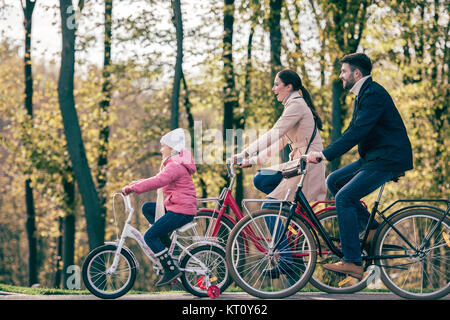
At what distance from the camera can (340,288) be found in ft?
20.9

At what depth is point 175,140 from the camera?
6.22m

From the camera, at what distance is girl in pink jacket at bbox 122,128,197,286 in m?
6.04

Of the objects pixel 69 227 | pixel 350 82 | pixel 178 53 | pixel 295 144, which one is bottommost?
pixel 69 227

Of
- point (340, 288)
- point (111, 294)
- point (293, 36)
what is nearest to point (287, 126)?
point (340, 288)

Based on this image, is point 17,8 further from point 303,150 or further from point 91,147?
point 303,150

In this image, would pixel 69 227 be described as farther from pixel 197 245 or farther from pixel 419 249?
pixel 419 249

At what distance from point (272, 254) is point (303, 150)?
3.72 feet

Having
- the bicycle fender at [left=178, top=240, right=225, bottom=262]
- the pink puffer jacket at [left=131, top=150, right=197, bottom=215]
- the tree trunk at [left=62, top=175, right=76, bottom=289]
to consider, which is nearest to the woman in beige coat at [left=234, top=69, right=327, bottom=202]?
the pink puffer jacket at [left=131, top=150, right=197, bottom=215]

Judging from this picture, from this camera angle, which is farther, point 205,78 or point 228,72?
point 205,78

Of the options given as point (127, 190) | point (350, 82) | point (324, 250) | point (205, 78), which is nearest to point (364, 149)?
point (350, 82)

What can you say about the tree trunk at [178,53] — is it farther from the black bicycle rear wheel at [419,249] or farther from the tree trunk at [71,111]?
the black bicycle rear wheel at [419,249]

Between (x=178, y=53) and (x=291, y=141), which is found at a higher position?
(x=178, y=53)

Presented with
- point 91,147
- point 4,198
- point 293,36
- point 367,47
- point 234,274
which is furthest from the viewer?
point 4,198

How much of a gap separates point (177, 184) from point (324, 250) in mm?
1606
